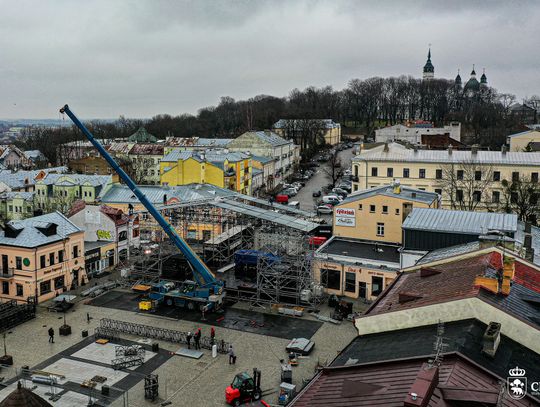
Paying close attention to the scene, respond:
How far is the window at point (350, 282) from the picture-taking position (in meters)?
Answer: 33.1

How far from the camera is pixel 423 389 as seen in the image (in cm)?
1009

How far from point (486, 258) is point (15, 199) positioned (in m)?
48.1

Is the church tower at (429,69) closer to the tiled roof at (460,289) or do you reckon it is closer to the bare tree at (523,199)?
the bare tree at (523,199)

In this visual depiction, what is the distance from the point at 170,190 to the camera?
4919cm

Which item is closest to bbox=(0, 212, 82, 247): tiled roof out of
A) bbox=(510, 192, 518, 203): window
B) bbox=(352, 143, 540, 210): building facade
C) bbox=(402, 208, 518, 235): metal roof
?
bbox=(402, 208, 518, 235): metal roof

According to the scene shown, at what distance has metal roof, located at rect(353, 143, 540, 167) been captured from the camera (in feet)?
157

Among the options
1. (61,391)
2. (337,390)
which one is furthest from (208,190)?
(337,390)

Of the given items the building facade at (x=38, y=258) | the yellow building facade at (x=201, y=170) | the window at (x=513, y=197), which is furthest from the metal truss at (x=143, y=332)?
the window at (x=513, y=197)

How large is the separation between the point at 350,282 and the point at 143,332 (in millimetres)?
13193

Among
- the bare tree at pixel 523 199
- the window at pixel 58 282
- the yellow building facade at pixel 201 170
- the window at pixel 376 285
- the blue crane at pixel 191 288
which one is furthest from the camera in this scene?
the yellow building facade at pixel 201 170

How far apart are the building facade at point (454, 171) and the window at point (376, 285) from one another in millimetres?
16249

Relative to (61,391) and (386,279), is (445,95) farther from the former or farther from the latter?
(61,391)

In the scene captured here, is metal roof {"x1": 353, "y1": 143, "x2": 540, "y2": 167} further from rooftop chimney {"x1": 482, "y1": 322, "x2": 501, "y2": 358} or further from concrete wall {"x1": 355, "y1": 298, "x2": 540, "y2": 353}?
rooftop chimney {"x1": 482, "y1": 322, "x2": 501, "y2": 358}

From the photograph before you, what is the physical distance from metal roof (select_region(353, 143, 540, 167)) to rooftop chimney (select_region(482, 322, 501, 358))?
122 feet
